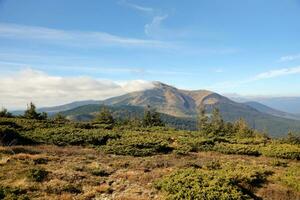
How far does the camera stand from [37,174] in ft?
53.1

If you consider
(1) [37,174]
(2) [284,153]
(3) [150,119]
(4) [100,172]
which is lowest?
(2) [284,153]

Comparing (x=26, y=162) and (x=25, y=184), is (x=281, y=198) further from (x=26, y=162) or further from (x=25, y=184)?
(x=26, y=162)

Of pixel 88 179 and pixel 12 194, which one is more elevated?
pixel 12 194

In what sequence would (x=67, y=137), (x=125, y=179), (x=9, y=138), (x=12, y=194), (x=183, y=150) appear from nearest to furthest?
(x=12, y=194) → (x=125, y=179) → (x=9, y=138) → (x=183, y=150) → (x=67, y=137)

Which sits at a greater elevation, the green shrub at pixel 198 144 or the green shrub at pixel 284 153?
the green shrub at pixel 198 144

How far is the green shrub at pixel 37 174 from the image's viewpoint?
15.8 meters

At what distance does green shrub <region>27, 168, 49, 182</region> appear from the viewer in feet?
51.7

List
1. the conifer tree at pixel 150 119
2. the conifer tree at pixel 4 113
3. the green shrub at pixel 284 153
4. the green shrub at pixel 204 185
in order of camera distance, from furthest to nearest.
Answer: the conifer tree at pixel 150 119, the conifer tree at pixel 4 113, the green shrub at pixel 284 153, the green shrub at pixel 204 185

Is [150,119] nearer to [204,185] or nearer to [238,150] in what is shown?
[238,150]

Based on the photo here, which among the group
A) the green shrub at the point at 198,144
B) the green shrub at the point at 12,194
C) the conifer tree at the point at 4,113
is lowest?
the green shrub at the point at 198,144

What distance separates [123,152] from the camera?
28172 mm

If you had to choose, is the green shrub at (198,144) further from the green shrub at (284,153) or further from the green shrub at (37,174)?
the green shrub at (37,174)

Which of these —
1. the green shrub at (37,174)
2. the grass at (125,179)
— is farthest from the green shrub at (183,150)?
the green shrub at (37,174)

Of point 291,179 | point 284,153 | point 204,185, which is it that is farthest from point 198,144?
point 204,185
